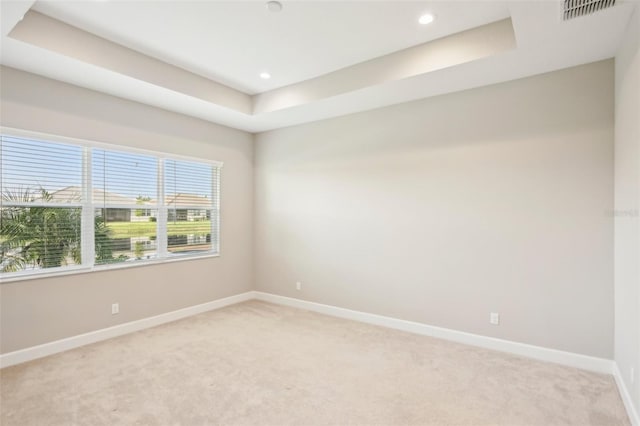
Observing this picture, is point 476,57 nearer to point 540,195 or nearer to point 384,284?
point 540,195

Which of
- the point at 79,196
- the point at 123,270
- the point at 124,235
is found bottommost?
the point at 123,270

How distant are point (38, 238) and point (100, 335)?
1200mm

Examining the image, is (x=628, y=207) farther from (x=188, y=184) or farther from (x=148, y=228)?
(x=148, y=228)

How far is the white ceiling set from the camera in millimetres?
2516

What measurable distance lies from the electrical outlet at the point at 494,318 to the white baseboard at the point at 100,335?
11.6 ft

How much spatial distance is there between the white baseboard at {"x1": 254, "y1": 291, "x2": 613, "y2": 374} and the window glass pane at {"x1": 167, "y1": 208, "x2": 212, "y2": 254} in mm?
1582

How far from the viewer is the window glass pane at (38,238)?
10.1ft

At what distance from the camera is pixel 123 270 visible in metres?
3.86

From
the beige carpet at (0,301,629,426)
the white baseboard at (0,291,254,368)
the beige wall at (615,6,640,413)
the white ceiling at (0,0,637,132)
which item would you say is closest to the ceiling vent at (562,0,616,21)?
the white ceiling at (0,0,637,132)

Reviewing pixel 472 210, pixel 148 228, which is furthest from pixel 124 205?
pixel 472 210

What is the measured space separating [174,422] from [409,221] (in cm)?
297

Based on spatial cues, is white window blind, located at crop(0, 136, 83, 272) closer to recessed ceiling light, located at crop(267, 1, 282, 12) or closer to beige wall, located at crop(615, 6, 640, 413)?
recessed ceiling light, located at crop(267, 1, 282, 12)

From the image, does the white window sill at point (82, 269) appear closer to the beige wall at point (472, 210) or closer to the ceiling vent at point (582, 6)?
the beige wall at point (472, 210)

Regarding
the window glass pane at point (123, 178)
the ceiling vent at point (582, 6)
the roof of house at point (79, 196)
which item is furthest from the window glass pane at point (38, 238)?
the ceiling vent at point (582, 6)
